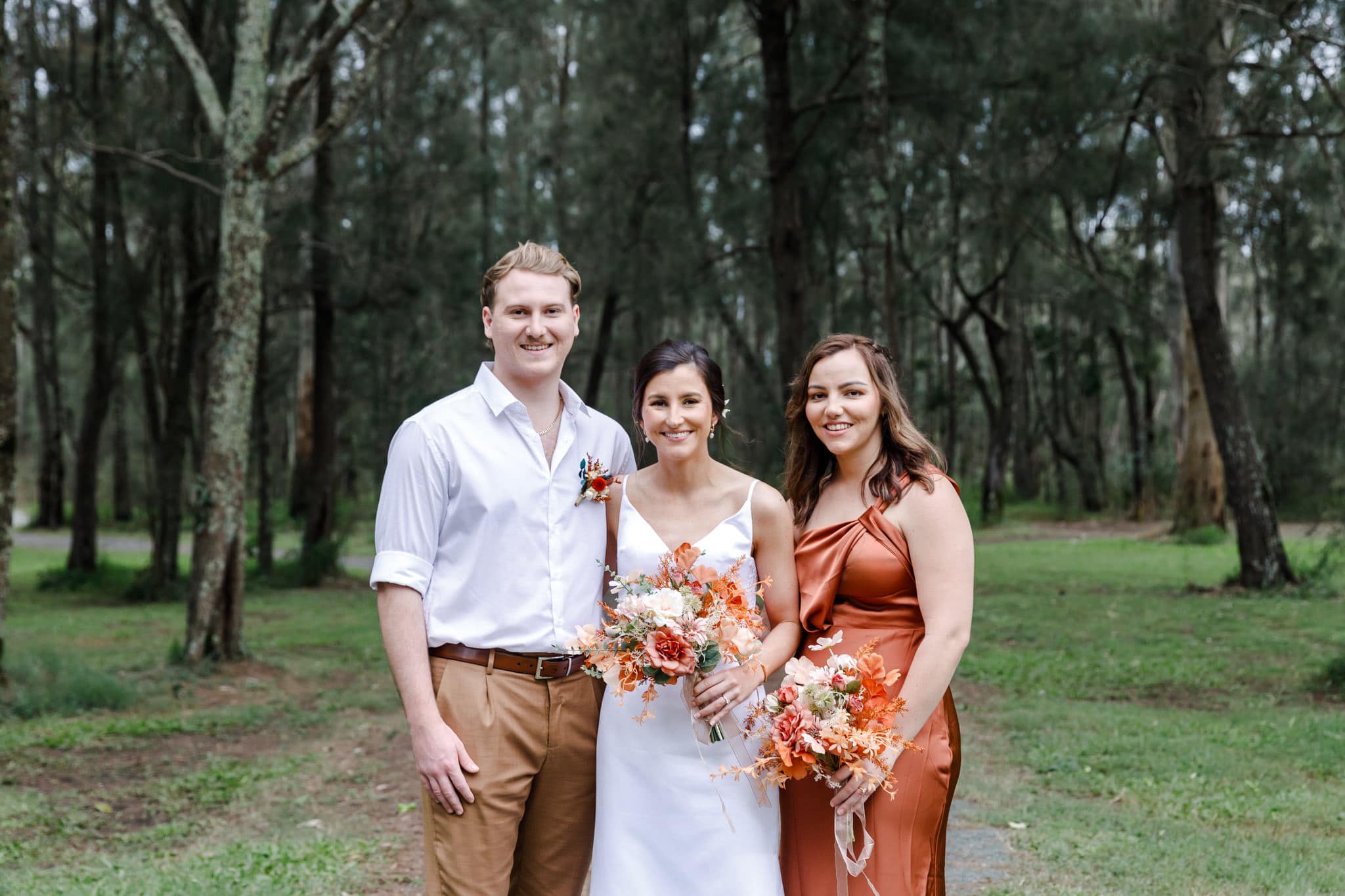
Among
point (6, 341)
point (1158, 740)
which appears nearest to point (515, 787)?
point (1158, 740)

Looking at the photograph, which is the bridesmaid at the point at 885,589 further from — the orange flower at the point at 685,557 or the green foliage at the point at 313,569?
the green foliage at the point at 313,569

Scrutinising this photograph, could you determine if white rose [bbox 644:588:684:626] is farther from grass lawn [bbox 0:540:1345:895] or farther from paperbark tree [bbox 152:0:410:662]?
paperbark tree [bbox 152:0:410:662]

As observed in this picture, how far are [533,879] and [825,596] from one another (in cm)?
112

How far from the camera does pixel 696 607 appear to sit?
2.88 meters

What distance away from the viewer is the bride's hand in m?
2.97

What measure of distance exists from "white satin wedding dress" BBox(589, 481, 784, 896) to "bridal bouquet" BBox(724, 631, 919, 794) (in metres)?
0.24

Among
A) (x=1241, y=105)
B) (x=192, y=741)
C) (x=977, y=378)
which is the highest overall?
(x=1241, y=105)

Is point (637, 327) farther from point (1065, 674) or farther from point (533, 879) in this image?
point (533, 879)

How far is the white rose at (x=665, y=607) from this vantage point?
282 centimetres

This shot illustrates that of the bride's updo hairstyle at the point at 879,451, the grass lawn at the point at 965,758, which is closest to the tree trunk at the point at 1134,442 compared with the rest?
the grass lawn at the point at 965,758

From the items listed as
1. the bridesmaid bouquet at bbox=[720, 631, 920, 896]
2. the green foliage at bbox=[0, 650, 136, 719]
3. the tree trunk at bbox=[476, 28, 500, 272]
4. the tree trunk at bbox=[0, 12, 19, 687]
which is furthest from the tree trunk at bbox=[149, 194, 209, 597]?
the bridesmaid bouquet at bbox=[720, 631, 920, 896]

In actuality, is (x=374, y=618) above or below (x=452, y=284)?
below

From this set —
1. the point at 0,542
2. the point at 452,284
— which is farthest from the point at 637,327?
the point at 0,542

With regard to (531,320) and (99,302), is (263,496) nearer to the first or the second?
(99,302)
